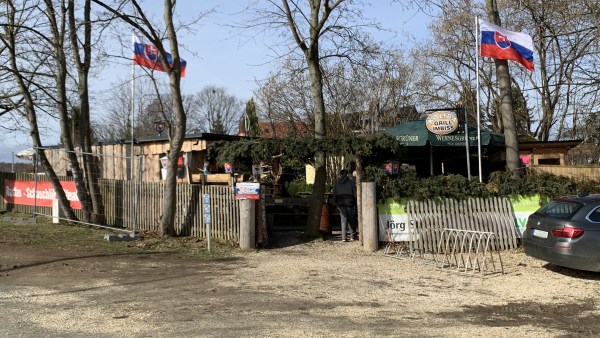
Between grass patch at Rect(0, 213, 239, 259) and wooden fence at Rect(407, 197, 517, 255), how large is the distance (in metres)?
4.14

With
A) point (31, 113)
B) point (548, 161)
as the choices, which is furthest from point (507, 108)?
point (31, 113)

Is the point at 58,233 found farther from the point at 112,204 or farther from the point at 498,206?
the point at 498,206

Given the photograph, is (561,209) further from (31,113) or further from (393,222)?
(31,113)

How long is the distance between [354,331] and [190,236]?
8.11 meters

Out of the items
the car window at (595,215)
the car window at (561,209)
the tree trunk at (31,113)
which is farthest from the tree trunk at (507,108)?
the tree trunk at (31,113)

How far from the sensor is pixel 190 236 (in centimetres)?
1350

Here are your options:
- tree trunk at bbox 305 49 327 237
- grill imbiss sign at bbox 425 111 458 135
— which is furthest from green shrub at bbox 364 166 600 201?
grill imbiss sign at bbox 425 111 458 135

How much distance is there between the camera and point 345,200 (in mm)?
13305

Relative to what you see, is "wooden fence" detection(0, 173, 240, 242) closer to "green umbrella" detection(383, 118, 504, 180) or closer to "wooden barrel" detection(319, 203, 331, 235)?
"wooden barrel" detection(319, 203, 331, 235)

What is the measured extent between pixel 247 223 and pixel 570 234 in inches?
257

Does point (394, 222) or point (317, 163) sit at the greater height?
point (317, 163)

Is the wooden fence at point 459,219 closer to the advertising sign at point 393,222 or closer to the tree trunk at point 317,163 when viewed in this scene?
the advertising sign at point 393,222

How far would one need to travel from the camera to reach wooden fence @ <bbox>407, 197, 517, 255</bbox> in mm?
11945

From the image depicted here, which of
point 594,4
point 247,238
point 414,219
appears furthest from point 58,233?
point 594,4
